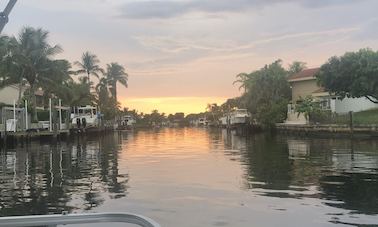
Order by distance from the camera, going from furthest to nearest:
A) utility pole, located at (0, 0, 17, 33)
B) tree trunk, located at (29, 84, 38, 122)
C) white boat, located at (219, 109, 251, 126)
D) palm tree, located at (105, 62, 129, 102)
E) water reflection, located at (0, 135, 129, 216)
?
palm tree, located at (105, 62, 129, 102)
white boat, located at (219, 109, 251, 126)
tree trunk, located at (29, 84, 38, 122)
water reflection, located at (0, 135, 129, 216)
utility pole, located at (0, 0, 17, 33)

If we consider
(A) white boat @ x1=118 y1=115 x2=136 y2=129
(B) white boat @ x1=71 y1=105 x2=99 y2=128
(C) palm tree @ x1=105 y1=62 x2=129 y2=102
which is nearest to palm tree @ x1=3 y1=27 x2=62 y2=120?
(B) white boat @ x1=71 y1=105 x2=99 y2=128

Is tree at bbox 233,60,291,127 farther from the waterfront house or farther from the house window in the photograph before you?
the house window

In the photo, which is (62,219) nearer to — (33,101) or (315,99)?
(33,101)

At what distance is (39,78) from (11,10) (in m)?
54.6

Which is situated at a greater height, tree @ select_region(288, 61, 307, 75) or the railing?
tree @ select_region(288, 61, 307, 75)

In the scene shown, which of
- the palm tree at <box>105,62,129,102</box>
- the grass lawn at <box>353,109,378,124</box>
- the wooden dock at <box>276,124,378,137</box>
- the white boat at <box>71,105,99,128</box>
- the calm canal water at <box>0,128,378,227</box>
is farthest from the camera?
the palm tree at <box>105,62,129,102</box>

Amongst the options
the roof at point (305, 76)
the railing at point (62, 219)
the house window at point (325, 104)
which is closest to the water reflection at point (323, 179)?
the railing at point (62, 219)

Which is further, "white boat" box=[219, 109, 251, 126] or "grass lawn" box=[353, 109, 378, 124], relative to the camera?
"white boat" box=[219, 109, 251, 126]

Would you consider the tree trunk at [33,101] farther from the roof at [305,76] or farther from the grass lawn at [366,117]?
the roof at [305,76]

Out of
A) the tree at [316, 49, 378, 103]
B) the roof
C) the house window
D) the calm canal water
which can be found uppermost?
the roof

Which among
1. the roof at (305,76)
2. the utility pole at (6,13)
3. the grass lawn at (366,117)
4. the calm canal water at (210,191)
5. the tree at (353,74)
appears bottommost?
the calm canal water at (210,191)

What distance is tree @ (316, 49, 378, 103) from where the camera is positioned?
166 ft

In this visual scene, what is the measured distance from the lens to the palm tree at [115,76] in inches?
4336

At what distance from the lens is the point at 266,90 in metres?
82.3
